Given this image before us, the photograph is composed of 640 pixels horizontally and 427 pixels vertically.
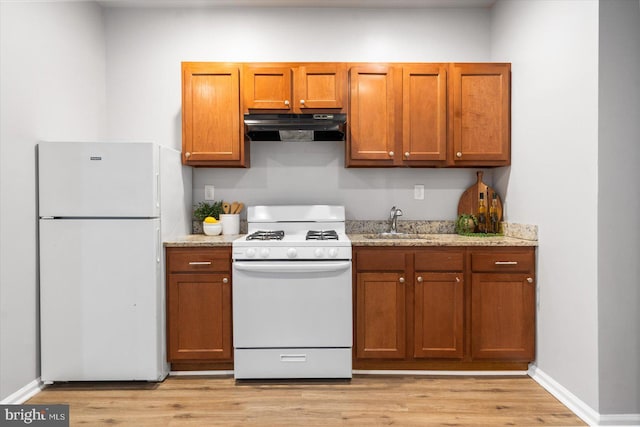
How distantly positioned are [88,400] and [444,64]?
10.8 feet

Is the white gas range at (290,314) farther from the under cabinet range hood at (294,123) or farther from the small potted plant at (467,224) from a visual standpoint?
the small potted plant at (467,224)

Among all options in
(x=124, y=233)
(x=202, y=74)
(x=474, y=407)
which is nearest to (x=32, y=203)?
(x=124, y=233)

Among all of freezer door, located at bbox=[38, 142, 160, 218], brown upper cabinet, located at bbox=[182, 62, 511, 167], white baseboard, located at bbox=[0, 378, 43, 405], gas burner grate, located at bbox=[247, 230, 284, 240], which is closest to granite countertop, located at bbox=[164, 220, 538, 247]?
gas burner grate, located at bbox=[247, 230, 284, 240]

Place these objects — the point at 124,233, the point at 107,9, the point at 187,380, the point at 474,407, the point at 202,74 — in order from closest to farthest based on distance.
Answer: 1. the point at 474,407
2. the point at 124,233
3. the point at 187,380
4. the point at 202,74
5. the point at 107,9

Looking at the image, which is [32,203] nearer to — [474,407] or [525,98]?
[474,407]

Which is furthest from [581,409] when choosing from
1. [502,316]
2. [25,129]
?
[25,129]

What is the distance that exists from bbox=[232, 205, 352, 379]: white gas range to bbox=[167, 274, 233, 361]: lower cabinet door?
11 centimetres

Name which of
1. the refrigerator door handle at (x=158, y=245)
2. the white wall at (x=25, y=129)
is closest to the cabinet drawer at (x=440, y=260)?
the refrigerator door handle at (x=158, y=245)

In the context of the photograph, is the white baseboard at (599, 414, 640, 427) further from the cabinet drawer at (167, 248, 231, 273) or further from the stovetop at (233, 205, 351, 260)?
the cabinet drawer at (167, 248, 231, 273)

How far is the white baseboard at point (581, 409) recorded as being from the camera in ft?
6.85

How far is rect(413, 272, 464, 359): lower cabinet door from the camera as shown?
271cm

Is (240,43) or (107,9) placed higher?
(107,9)

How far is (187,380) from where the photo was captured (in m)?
2.69

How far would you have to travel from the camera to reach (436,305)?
8.91 feet
